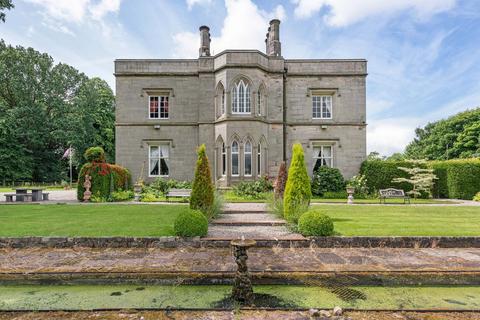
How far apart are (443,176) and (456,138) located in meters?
36.9

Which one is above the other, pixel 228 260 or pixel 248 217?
pixel 248 217

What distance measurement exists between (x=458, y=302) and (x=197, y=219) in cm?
540

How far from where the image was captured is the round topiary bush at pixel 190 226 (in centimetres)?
717

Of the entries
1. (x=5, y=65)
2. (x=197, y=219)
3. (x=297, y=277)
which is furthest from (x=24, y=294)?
(x=5, y=65)

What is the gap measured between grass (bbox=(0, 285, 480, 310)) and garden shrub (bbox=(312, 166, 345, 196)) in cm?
1318

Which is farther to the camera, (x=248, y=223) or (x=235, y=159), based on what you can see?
(x=235, y=159)

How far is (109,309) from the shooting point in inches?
154

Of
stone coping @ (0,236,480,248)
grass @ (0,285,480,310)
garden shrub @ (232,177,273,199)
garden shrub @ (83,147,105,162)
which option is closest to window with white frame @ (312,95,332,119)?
garden shrub @ (232,177,273,199)

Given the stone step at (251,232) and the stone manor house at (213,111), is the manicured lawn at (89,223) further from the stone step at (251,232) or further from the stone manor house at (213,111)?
the stone manor house at (213,111)

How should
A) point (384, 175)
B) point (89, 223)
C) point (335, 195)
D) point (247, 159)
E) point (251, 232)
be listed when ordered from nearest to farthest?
point (251, 232) < point (89, 223) < point (335, 195) < point (247, 159) < point (384, 175)

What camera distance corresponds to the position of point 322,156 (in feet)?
67.4

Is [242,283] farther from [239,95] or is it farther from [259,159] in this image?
[239,95]

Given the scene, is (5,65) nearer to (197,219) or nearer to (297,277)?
(197,219)

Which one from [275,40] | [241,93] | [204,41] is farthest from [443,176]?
[204,41]
